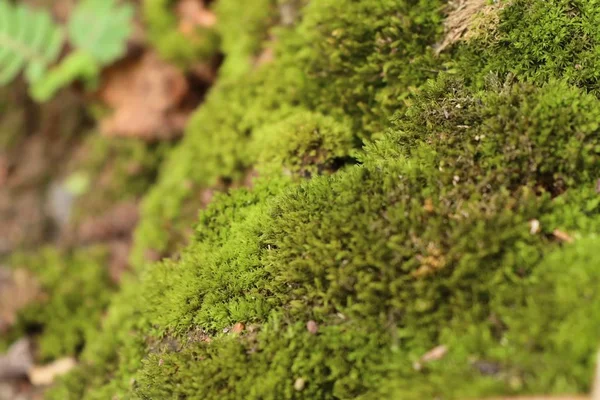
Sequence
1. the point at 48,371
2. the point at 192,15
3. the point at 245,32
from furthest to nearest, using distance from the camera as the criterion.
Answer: the point at 192,15
the point at 48,371
the point at 245,32

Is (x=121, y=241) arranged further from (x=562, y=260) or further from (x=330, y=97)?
(x=562, y=260)

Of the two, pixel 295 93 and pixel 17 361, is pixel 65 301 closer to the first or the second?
pixel 17 361

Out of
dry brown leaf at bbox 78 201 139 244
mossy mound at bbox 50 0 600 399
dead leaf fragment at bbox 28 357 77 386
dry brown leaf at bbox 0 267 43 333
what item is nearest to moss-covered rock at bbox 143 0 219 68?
dry brown leaf at bbox 78 201 139 244

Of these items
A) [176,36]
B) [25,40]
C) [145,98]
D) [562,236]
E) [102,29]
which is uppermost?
[25,40]

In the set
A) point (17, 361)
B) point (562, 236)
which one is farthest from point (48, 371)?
point (562, 236)

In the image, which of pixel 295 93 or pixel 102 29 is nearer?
pixel 295 93

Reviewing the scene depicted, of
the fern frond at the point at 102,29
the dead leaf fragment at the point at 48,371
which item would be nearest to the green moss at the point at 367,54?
the fern frond at the point at 102,29

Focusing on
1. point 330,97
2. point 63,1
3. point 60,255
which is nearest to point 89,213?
point 60,255
